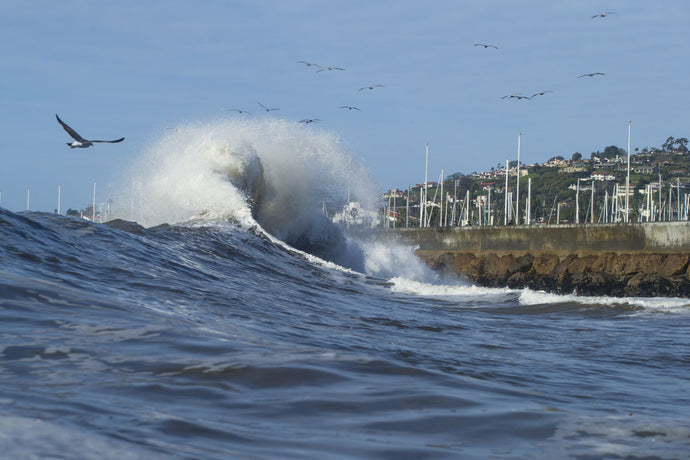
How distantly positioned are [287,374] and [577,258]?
899 inches

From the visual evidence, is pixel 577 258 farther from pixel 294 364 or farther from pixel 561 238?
pixel 294 364

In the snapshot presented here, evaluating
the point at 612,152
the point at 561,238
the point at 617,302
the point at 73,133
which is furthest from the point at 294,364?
the point at 612,152

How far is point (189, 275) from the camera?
9422mm

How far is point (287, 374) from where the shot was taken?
13.5ft

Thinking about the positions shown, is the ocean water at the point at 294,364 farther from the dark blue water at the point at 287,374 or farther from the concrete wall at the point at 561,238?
the concrete wall at the point at 561,238

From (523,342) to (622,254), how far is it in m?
18.6

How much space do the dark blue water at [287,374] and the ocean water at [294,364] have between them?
16mm

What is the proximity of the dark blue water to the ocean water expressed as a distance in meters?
0.02

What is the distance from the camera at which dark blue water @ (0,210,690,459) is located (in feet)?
10.2

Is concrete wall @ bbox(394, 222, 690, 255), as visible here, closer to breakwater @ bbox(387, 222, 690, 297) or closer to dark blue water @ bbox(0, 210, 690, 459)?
breakwater @ bbox(387, 222, 690, 297)

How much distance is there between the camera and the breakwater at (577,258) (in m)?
22.0

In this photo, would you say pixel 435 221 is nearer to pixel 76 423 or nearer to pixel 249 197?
pixel 249 197

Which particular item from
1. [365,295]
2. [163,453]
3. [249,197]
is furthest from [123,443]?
[249,197]

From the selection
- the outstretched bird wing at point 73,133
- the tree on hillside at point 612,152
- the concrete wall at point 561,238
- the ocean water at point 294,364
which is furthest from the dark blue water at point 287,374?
the tree on hillside at point 612,152
